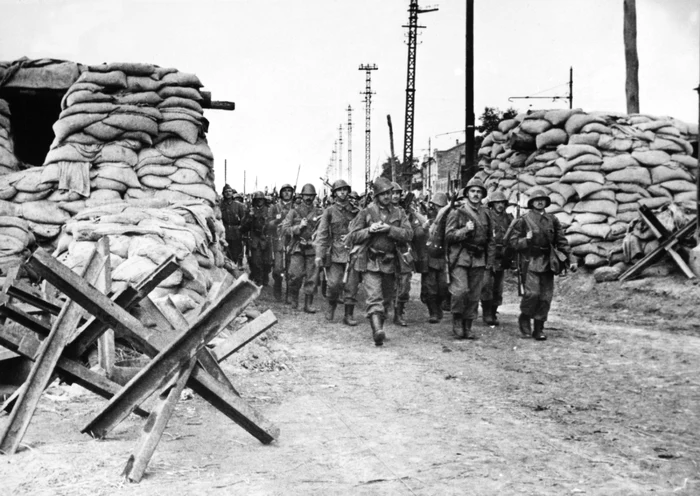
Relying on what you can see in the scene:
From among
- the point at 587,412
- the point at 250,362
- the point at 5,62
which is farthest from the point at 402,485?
the point at 5,62

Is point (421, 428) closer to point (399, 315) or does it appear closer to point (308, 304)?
point (399, 315)

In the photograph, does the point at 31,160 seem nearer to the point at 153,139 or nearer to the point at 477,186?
the point at 153,139

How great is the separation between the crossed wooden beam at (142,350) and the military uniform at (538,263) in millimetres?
4984

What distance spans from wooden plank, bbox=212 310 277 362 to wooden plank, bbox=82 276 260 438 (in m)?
0.52

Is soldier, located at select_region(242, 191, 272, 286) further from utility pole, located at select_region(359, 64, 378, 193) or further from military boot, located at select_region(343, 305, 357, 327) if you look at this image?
utility pole, located at select_region(359, 64, 378, 193)

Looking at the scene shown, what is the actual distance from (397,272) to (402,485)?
17.6 ft

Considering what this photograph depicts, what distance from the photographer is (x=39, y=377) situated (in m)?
3.83

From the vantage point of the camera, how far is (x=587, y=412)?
513cm

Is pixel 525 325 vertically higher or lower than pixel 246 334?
lower

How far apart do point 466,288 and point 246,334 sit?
454cm

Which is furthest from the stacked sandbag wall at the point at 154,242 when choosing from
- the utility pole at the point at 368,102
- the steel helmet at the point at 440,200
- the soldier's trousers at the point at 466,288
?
→ the utility pole at the point at 368,102

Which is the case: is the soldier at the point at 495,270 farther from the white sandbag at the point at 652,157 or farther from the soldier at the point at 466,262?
the white sandbag at the point at 652,157

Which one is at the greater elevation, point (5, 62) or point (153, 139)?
point (5, 62)

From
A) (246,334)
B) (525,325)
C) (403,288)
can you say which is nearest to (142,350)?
(246,334)
